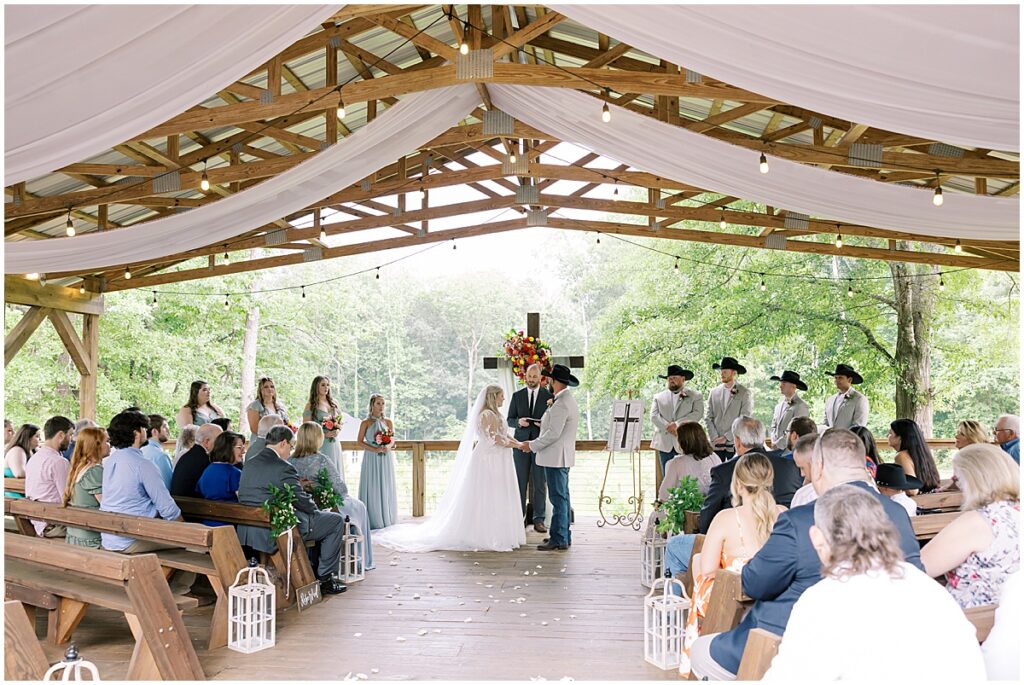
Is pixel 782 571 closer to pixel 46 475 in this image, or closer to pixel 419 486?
pixel 46 475

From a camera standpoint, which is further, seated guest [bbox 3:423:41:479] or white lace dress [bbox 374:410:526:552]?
white lace dress [bbox 374:410:526:552]

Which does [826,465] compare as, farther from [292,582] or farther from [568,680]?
[292,582]

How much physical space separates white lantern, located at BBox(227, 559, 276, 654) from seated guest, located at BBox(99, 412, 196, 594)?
27.8 inches

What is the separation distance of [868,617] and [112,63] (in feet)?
10.3

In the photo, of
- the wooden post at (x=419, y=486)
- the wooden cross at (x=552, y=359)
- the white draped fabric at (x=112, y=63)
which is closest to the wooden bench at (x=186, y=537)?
the white draped fabric at (x=112, y=63)

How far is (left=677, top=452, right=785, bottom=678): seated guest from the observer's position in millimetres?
3441

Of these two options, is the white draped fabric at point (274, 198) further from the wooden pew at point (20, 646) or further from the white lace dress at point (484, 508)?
the wooden pew at point (20, 646)

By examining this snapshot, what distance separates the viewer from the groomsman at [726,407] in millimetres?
8439

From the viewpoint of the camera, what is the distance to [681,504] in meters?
5.14

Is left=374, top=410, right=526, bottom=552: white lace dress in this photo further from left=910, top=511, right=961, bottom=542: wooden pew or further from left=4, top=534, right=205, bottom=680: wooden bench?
left=910, top=511, right=961, bottom=542: wooden pew

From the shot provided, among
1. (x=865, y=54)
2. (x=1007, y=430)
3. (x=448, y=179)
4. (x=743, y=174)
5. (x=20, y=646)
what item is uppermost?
(x=448, y=179)

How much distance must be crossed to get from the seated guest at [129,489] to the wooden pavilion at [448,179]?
536 millimetres

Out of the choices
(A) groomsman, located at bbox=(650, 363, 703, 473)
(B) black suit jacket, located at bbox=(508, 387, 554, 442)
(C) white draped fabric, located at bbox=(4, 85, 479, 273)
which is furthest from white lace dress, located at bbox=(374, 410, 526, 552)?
(C) white draped fabric, located at bbox=(4, 85, 479, 273)

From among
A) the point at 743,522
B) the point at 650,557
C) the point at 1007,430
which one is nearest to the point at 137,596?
the point at 743,522
